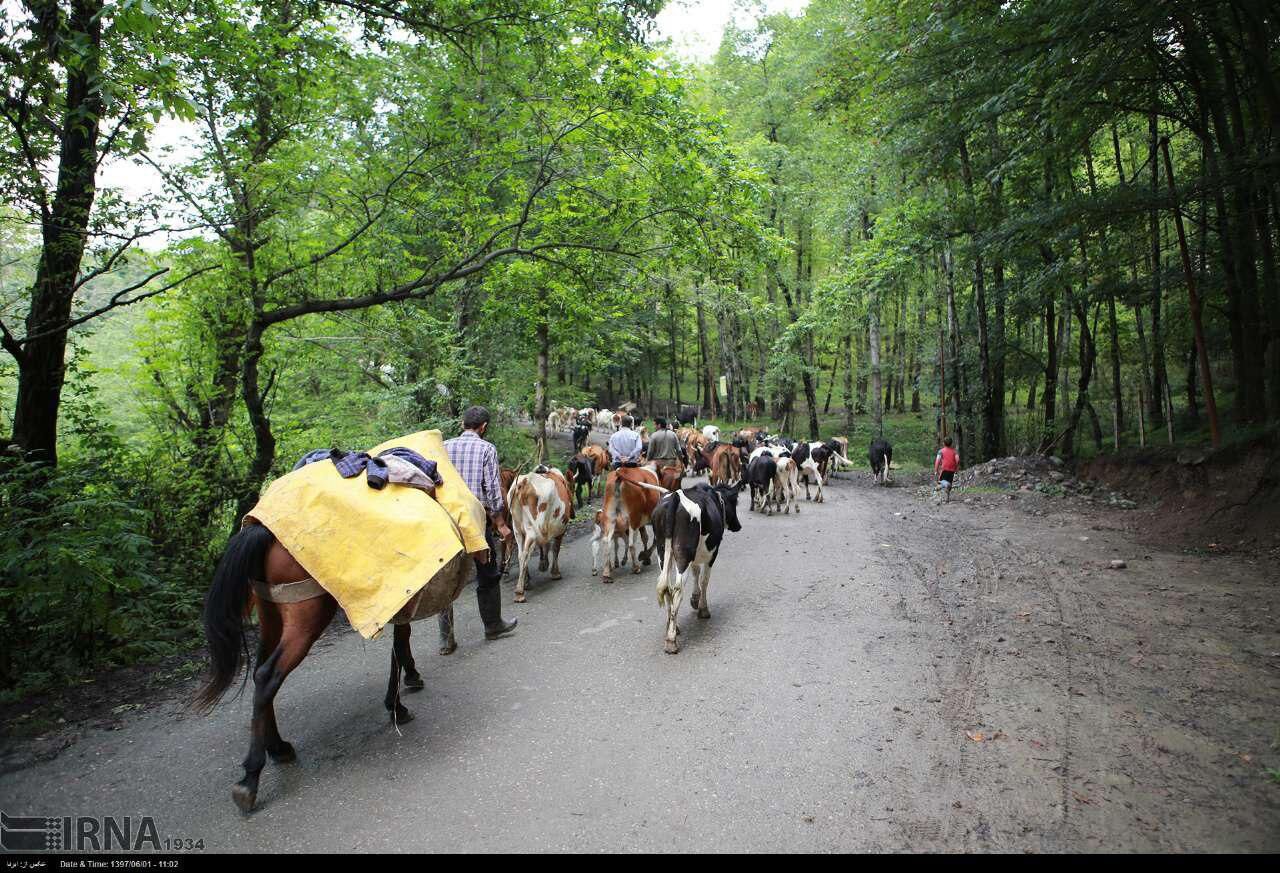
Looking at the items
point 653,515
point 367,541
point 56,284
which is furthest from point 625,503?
Result: point 56,284

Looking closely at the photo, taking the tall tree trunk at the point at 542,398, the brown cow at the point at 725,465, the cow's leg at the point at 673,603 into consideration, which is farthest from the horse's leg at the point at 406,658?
the brown cow at the point at 725,465

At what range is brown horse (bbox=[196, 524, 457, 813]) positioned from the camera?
11.2 feet

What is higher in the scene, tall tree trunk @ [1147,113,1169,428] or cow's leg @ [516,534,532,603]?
tall tree trunk @ [1147,113,1169,428]

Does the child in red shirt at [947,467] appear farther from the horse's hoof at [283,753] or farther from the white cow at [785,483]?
the horse's hoof at [283,753]

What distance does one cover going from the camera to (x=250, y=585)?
3518 mm

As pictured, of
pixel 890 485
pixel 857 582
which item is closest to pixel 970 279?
pixel 890 485

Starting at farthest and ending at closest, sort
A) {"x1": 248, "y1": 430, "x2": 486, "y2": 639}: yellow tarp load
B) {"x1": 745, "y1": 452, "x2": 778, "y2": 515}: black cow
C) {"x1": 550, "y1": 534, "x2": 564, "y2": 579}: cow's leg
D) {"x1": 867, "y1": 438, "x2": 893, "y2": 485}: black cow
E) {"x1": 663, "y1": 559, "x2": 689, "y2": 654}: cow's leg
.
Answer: {"x1": 867, "y1": 438, "x2": 893, "y2": 485}: black cow < {"x1": 745, "y1": 452, "x2": 778, "y2": 515}: black cow < {"x1": 550, "y1": 534, "x2": 564, "y2": 579}: cow's leg < {"x1": 663, "y1": 559, "x2": 689, "y2": 654}: cow's leg < {"x1": 248, "y1": 430, "x2": 486, "y2": 639}: yellow tarp load

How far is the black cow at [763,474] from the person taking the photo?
12867 mm

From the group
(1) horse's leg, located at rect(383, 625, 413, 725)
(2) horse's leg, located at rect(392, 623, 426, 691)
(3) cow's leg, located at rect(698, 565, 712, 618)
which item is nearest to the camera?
(1) horse's leg, located at rect(383, 625, 413, 725)

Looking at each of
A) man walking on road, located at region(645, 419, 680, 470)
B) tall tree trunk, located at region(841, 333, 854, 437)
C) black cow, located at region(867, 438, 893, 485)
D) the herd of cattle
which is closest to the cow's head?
the herd of cattle

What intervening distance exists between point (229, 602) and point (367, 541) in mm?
874

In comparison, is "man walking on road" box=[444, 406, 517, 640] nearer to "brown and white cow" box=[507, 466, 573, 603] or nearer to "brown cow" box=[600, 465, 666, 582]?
"brown and white cow" box=[507, 466, 573, 603]

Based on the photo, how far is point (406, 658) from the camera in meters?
4.52

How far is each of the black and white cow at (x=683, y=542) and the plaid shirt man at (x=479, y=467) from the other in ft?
5.44
